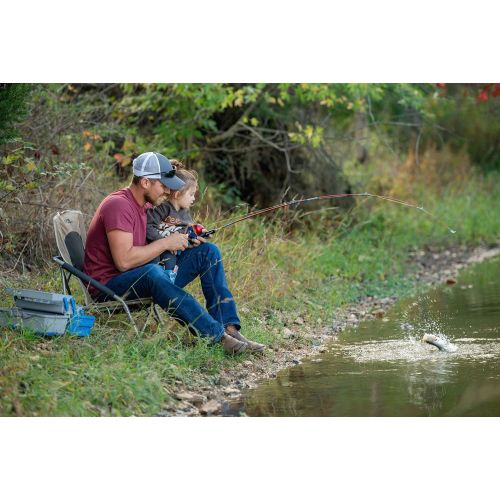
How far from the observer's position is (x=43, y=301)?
5703mm

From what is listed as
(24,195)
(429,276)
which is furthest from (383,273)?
(24,195)

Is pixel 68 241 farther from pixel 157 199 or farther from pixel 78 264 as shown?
pixel 157 199

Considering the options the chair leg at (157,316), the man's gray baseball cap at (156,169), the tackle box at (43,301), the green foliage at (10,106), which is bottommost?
the chair leg at (157,316)

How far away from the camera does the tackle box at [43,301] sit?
5.67 meters

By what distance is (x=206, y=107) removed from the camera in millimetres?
10258

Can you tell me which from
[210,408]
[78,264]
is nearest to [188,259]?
[78,264]

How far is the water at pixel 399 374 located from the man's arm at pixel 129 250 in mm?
1092

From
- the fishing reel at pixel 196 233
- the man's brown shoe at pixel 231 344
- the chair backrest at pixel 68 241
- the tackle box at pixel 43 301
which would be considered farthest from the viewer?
the fishing reel at pixel 196 233

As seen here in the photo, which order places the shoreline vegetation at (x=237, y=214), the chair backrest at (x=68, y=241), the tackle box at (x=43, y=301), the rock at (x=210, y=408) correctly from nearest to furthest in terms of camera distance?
the rock at (x=210, y=408), the shoreline vegetation at (x=237, y=214), the tackle box at (x=43, y=301), the chair backrest at (x=68, y=241)

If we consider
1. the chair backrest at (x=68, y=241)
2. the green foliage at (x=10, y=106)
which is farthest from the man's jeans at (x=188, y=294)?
the green foliage at (x=10, y=106)

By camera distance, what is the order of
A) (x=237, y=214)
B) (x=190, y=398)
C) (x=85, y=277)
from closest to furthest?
(x=190, y=398) → (x=85, y=277) → (x=237, y=214)

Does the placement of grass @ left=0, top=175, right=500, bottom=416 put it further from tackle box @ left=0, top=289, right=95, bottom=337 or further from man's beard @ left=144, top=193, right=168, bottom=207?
man's beard @ left=144, top=193, right=168, bottom=207

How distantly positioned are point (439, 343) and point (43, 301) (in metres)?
2.62

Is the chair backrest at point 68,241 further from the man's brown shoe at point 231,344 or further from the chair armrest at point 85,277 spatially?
the man's brown shoe at point 231,344
